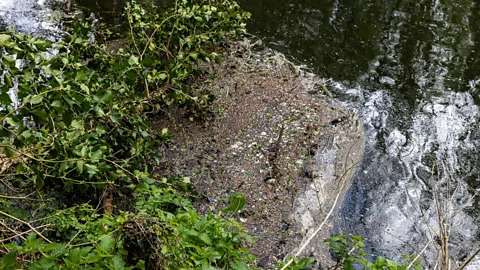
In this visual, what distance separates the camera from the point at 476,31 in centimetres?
801

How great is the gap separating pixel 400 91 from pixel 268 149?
234 cm

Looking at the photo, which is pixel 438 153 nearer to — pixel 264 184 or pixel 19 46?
pixel 264 184

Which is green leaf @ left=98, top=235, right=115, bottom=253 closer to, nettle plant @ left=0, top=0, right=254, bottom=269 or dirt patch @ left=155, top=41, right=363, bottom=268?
nettle plant @ left=0, top=0, right=254, bottom=269

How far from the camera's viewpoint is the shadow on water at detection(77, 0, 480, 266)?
14.7 feet

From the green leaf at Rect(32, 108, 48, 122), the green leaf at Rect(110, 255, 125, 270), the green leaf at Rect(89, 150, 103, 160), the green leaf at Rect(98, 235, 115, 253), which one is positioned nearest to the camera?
the green leaf at Rect(110, 255, 125, 270)

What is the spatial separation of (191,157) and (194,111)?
580 mm

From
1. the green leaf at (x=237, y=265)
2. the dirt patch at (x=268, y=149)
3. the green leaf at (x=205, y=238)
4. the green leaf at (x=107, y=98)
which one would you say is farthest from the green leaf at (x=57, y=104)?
the dirt patch at (x=268, y=149)

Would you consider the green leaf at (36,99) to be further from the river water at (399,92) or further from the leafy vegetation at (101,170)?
the river water at (399,92)

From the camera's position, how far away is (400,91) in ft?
20.7

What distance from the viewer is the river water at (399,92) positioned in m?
4.43

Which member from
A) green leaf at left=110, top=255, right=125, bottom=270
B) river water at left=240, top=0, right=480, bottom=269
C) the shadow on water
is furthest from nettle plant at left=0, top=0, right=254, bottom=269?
the shadow on water

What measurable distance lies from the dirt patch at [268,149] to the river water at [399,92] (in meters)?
0.30

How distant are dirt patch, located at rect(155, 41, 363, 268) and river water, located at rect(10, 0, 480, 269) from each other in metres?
0.30

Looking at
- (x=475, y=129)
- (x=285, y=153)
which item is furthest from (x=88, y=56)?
(x=475, y=129)
